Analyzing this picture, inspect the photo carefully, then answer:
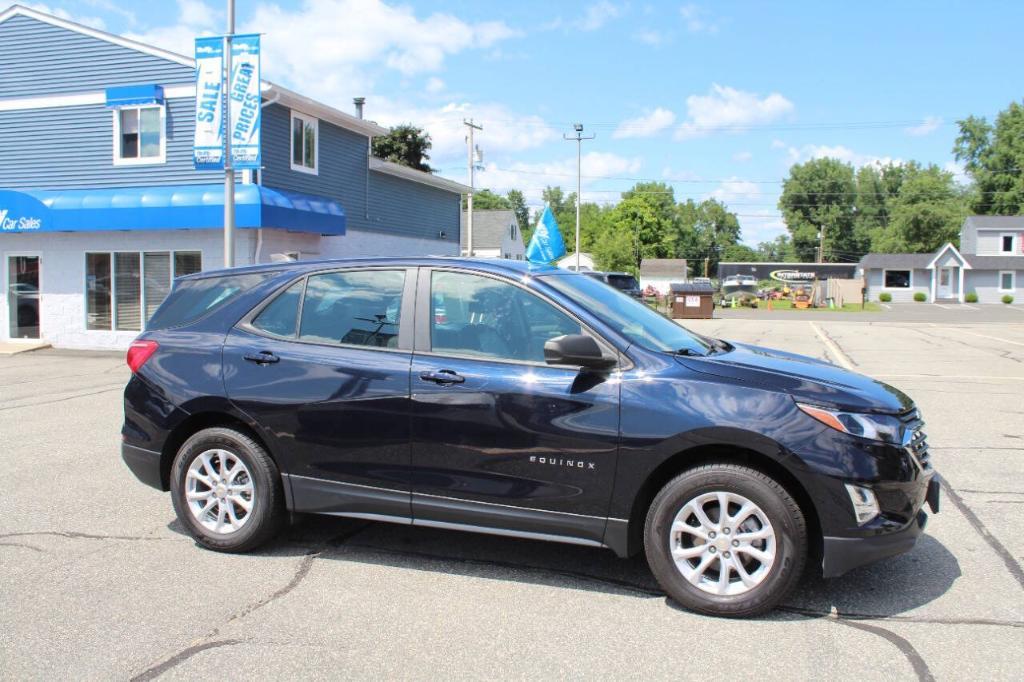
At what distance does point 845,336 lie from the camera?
2427 cm

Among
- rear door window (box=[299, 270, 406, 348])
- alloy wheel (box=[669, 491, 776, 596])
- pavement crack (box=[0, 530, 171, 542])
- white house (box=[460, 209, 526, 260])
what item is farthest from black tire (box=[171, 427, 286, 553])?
white house (box=[460, 209, 526, 260])

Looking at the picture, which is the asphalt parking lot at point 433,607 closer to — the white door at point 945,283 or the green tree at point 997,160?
the white door at point 945,283

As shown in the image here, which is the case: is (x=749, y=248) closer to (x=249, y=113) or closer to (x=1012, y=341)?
(x=1012, y=341)

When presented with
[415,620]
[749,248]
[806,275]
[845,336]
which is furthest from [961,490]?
[749,248]

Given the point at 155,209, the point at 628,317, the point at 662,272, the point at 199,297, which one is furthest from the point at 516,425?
the point at 662,272

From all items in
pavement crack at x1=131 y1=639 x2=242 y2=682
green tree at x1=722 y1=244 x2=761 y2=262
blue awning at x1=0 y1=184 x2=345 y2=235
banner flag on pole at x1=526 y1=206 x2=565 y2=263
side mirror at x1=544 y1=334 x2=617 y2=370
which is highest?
green tree at x1=722 y1=244 x2=761 y2=262

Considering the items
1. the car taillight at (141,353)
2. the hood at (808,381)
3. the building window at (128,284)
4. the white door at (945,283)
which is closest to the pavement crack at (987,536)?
the hood at (808,381)

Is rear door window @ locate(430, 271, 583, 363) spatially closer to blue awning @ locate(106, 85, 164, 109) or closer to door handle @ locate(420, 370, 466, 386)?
door handle @ locate(420, 370, 466, 386)

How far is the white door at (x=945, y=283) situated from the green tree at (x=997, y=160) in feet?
61.2

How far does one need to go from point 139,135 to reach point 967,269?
63110 mm

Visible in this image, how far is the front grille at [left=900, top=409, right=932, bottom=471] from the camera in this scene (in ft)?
13.2

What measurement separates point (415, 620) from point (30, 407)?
28.7ft

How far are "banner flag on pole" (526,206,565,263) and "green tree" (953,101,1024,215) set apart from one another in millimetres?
76381

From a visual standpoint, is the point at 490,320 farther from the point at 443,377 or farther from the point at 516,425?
the point at 516,425
